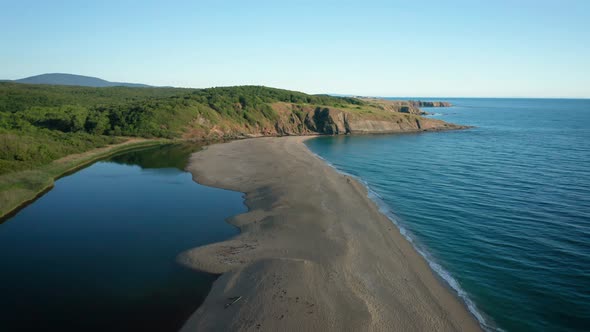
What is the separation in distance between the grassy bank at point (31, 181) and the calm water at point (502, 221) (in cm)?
4213

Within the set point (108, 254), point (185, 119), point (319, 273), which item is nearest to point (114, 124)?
point (185, 119)

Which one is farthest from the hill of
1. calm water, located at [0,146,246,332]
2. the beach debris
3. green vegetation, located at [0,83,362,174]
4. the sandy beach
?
the beach debris

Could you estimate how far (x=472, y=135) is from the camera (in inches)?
3856

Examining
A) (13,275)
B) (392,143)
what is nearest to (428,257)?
(13,275)

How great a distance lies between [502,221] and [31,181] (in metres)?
55.6

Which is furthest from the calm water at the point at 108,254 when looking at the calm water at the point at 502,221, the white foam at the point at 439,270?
the calm water at the point at 502,221

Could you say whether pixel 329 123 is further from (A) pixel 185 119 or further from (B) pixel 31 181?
(B) pixel 31 181

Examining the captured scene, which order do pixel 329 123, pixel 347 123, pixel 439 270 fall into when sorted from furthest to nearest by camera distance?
pixel 347 123
pixel 329 123
pixel 439 270

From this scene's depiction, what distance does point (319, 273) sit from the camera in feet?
73.5

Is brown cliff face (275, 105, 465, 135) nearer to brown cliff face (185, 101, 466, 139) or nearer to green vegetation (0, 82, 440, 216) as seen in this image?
brown cliff face (185, 101, 466, 139)

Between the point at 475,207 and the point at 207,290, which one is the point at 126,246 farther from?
the point at 475,207

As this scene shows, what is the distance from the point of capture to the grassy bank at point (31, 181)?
37.4 metres

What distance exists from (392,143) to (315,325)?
7718cm

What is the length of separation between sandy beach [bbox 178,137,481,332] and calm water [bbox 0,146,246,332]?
2031mm
